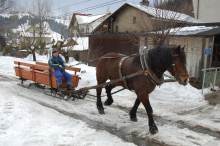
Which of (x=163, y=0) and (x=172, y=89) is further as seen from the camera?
(x=163, y=0)

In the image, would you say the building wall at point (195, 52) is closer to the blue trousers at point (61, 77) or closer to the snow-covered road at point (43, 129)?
the blue trousers at point (61, 77)

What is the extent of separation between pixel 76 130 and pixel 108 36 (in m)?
20.1

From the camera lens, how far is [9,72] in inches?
746

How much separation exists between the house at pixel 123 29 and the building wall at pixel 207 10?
0.69m

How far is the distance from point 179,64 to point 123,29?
23.6 metres

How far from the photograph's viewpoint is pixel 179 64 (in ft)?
25.0

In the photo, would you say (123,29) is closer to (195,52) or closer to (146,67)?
(195,52)

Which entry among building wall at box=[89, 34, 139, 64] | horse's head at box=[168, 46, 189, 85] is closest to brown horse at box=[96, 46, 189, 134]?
horse's head at box=[168, 46, 189, 85]

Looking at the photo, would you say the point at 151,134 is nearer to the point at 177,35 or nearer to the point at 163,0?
the point at 163,0

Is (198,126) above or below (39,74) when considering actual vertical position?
below

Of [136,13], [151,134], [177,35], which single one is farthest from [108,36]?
[151,134]

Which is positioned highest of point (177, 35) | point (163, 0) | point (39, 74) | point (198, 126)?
point (163, 0)

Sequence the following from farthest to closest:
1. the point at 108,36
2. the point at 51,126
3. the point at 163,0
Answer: the point at 108,36 → the point at 163,0 → the point at 51,126

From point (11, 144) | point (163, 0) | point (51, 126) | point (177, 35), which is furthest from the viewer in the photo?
point (177, 35)
